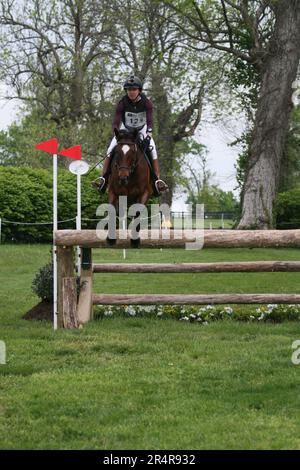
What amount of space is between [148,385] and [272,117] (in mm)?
15653

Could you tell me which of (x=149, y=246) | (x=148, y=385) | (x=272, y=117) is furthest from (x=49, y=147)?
(x=272, y=117)

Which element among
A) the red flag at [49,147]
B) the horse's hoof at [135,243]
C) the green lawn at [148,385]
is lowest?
the green lawn at [148,385]

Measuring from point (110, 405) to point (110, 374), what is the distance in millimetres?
972

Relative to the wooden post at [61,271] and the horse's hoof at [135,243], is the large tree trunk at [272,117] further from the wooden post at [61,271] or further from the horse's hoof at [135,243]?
Result: the horse's hoof at [135,243]

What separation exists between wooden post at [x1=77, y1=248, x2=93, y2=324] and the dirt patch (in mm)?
483

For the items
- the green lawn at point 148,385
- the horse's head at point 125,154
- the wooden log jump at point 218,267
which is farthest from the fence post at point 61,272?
the horse's head at point 125,154

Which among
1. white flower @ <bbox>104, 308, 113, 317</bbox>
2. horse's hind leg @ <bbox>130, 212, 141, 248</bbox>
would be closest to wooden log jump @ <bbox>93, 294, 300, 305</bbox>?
white flower @ <bbox>104, 308, 113, 317</bbox>

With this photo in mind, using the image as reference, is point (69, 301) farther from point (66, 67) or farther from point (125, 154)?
point (66, 67)

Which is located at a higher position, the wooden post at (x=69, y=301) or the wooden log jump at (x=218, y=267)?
the wooden log jump at (x=218, y=267)

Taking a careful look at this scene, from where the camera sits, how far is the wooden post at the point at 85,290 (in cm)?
941

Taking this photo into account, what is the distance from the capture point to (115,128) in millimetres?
8172

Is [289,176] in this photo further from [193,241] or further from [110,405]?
[110,405]

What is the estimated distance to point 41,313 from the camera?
9.69 m

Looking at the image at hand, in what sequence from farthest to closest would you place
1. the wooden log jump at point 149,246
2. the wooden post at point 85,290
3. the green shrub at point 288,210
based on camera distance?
the green shrub at point 288,210 → the wooden post at point 85,290 → the wooden log jump at point 149,246
